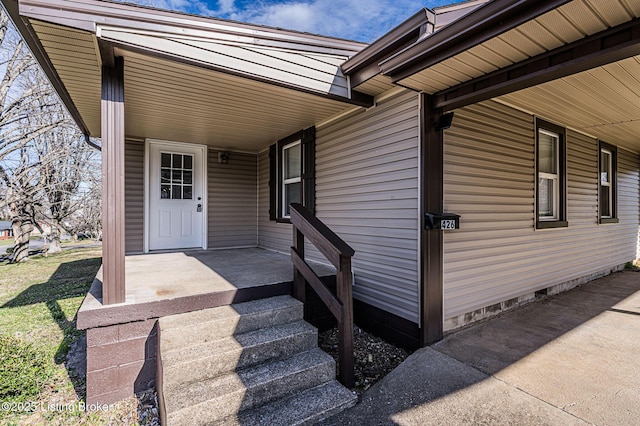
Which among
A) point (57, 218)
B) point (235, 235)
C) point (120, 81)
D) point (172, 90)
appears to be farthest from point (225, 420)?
point (57, 218)

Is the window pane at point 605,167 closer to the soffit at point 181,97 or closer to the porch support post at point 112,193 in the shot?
the soffit at point 181,97

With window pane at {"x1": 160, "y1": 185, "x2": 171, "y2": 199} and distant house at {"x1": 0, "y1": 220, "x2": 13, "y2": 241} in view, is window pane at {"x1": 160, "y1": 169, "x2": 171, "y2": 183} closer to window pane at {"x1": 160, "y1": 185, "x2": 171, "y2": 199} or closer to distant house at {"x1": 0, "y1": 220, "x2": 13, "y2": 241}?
window pane at {"x1": 160, "y1": 185, "x2": 171, "y2": 199}

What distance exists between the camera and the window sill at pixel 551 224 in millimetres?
4148

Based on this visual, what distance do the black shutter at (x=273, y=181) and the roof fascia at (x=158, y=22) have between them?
8.87ft

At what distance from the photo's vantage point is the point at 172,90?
3.21 m

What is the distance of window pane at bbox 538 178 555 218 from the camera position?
443 centimetres

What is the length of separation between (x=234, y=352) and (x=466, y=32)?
2.66 meters

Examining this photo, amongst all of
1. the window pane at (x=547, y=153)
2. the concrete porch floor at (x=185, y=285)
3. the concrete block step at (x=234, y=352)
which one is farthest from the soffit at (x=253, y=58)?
the window pane at (x=547, y=153)

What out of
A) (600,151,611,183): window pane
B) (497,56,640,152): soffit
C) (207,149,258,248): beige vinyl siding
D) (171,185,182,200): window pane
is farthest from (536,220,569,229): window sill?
(171,185,182,200): window pane

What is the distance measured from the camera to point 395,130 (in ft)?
10.6

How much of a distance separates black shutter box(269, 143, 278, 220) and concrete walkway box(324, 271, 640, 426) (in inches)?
139

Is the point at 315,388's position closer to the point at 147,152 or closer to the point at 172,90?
the point at 172,90

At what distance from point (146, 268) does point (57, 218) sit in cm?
916

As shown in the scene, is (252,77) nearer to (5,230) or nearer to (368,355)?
(368,355)
